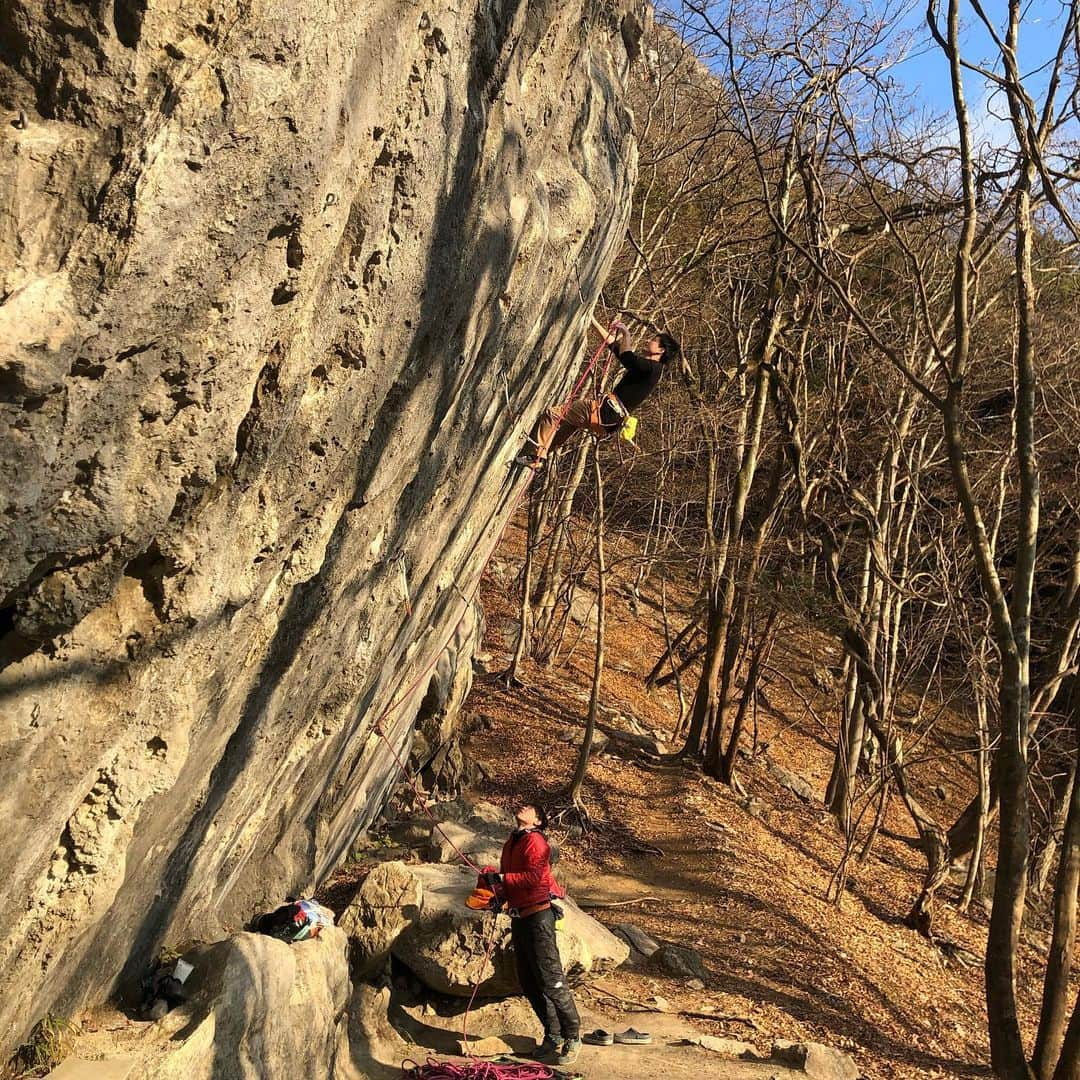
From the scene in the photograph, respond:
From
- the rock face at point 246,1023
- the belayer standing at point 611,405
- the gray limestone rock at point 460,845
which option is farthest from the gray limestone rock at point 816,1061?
the belayer standing at point 611,405

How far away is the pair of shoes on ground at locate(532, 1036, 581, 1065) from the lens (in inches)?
251

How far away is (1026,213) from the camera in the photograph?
696 centimetres

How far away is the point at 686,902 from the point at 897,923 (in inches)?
111

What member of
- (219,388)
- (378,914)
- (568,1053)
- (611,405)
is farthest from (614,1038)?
(219,388)

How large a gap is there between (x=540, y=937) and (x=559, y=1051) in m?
0.72

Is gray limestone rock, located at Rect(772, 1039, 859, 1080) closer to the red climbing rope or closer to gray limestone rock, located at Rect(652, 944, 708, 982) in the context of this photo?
gray limestone rock, located at Rect(652, 944, 708, 982)

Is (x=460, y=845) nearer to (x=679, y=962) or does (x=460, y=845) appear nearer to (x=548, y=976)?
(x=679, y=962)

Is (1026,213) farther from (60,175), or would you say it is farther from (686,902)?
(686,902)

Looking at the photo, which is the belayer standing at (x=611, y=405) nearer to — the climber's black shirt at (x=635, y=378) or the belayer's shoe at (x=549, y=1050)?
the climber's black shirt at (x=635, y=378)

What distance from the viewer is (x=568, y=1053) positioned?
6367 mm

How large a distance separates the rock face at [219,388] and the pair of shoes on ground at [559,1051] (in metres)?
1.96

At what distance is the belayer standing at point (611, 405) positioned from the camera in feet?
26.8

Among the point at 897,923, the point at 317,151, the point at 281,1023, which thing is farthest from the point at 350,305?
the point at 897,923

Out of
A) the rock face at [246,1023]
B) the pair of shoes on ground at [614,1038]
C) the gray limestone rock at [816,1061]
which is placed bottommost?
the pair of shoes on ground at [614,1038]
